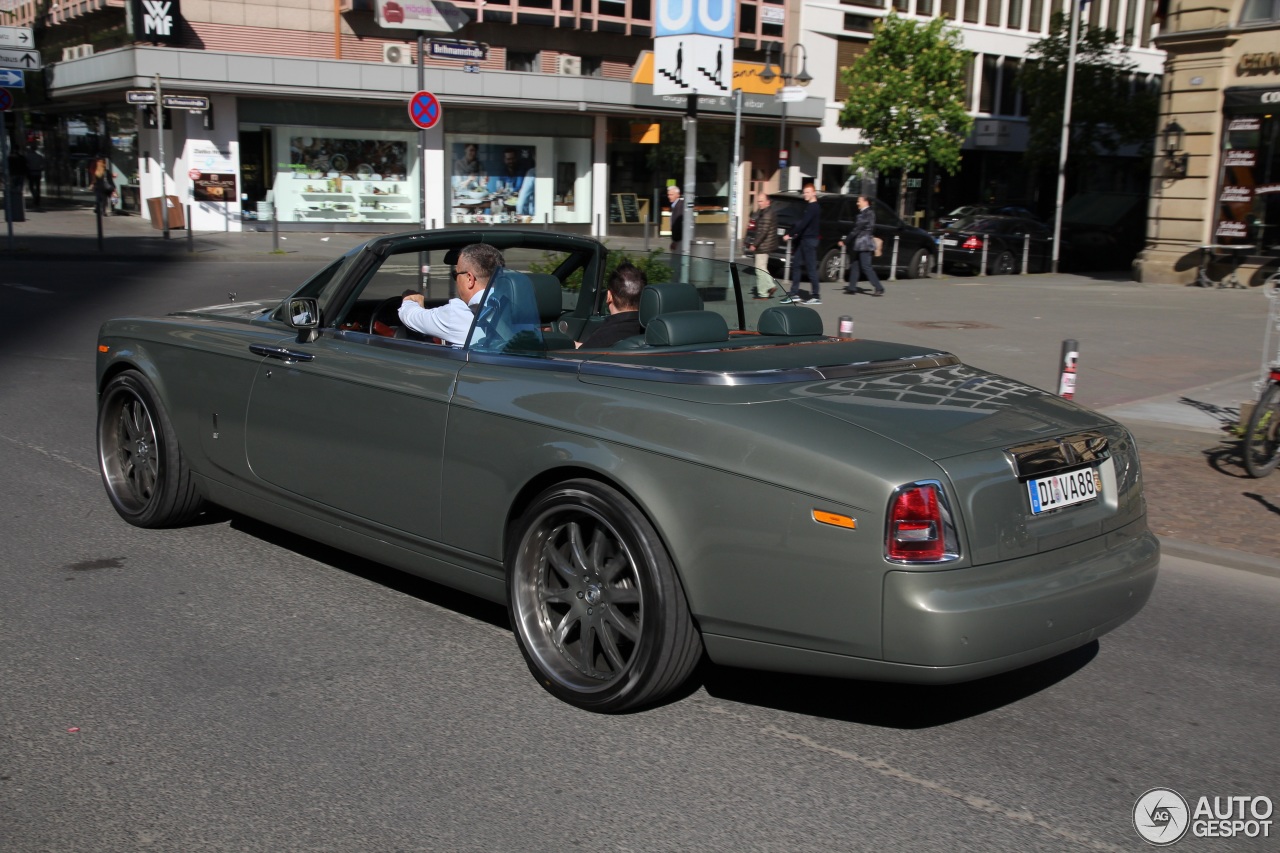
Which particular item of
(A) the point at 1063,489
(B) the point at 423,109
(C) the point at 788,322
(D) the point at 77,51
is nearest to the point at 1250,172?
(B) the point at 423,109

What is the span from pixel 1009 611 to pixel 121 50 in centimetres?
3542

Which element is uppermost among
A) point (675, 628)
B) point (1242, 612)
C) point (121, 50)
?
point (121, 50)

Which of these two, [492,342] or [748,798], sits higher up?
[492,342]

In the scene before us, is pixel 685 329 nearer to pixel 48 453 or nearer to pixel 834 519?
pixel 834 519

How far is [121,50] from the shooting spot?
110 feet

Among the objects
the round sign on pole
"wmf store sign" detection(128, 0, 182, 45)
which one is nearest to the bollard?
the round sign on pole

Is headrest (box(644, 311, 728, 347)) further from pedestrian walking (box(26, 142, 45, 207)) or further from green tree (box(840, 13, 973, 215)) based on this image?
green tree (box(840, 13, 973, 215))

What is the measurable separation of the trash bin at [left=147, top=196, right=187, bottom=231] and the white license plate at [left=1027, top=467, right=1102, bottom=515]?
33.6m

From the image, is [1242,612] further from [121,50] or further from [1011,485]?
[121,50]

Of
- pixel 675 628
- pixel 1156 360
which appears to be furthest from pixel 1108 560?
pixel 1156 360

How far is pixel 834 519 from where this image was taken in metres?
3.53

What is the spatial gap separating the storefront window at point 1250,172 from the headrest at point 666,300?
70.4ft

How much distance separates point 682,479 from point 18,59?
25.1 metres

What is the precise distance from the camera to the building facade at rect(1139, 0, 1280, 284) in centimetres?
2277
